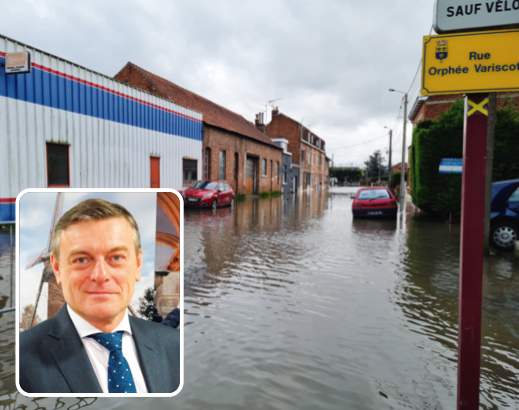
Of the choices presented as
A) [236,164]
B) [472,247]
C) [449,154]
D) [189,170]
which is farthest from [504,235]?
[236,164]

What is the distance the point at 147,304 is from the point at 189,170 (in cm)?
2109

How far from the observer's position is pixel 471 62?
2.53m

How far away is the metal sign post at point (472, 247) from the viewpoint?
2471 mm

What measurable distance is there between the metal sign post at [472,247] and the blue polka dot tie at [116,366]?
2160mm

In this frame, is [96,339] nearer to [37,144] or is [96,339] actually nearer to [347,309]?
[347,309]

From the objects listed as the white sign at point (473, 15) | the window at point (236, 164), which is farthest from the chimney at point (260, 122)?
the white sign at point (473, 15)

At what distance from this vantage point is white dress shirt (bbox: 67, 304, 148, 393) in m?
1.10

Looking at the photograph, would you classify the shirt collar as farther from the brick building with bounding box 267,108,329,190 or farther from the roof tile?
the brick building with bounding box 267,108,329,190

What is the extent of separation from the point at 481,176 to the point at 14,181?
36.1 ft

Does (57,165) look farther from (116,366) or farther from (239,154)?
(239,154)

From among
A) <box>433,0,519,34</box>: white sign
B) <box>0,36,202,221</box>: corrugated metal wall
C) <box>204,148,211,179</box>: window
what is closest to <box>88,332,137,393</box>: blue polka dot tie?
<box>433,0,519,34</box>: white sign

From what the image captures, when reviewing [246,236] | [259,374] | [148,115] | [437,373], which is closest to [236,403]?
[259,374]

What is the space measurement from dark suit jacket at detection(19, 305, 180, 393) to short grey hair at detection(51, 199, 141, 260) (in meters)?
0.20

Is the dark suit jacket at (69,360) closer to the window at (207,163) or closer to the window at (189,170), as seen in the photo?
the window at (189,170)
